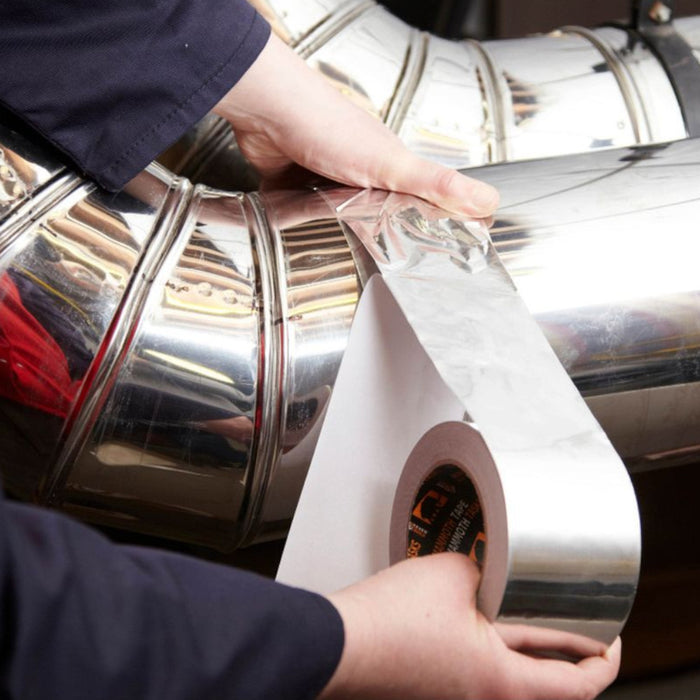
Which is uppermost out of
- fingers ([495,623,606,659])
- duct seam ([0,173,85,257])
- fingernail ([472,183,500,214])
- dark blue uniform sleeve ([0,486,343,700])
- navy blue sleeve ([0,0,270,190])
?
navy blue sleeve ([0,0,270,190])

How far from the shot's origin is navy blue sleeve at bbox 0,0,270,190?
0.64 metres

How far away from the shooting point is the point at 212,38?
67 cm

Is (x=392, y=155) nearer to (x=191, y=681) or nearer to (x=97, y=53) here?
(x=97, y=53)

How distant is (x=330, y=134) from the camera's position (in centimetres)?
73

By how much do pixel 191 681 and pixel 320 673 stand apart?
0.21 feet

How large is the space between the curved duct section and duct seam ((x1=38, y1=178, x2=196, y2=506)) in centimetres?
29

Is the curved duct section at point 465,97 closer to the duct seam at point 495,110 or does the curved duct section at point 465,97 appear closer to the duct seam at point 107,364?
the duct seam at point 495,110

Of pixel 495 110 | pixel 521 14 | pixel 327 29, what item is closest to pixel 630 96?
pixel 495 110

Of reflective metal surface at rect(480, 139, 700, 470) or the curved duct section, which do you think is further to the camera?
the curved duct section

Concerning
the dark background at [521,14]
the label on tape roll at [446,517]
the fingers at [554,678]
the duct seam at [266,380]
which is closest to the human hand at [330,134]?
the duct seam at [266,380]

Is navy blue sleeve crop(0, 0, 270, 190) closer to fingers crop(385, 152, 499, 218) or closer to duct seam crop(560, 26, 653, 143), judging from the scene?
fingers crop(385, 152, 499, 218)

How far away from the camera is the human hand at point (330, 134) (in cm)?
71

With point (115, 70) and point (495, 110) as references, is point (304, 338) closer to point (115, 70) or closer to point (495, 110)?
point (115, 70)

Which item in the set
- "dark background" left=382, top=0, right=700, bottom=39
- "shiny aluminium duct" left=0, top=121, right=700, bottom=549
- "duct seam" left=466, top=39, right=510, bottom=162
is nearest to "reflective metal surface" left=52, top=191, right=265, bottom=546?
"shiny aluminium duct" left=0, top=121, right=700, bottom=549
